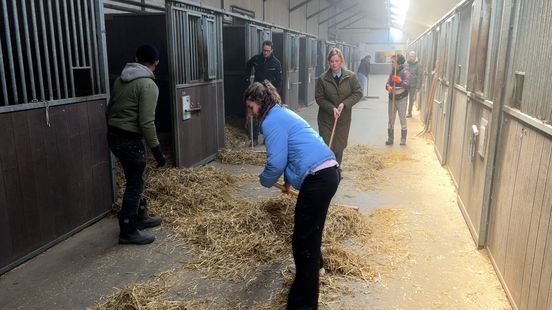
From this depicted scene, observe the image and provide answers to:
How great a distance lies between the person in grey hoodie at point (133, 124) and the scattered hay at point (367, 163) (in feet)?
9.59

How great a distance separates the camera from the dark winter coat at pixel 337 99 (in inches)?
203

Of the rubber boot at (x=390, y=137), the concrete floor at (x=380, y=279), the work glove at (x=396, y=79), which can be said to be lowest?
the concrete floor at (x=380, y=279)

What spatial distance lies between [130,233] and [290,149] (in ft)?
6.48

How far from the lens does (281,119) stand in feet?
8.74

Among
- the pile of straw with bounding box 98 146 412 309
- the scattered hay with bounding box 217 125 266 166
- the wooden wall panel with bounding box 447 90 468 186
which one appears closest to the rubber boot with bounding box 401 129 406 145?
the wooden wall panel with bounding box 447 90 468 186

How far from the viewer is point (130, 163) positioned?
3.74 m

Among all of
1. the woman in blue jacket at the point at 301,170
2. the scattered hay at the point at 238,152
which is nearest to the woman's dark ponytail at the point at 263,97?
the woman in blue jacket at the point at 301,170

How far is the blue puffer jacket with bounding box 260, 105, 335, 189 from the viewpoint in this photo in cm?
262

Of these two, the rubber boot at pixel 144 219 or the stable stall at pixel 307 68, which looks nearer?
the rubber boot at pixel 144 219

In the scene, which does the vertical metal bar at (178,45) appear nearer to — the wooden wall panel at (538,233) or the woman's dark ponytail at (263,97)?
the woman's dark ponytail at (263,97)

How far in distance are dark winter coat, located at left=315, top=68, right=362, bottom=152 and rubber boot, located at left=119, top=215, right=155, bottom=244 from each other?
2.41m

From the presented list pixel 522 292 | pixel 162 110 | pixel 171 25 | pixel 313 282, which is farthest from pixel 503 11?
pixel 162 110

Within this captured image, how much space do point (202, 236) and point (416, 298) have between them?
1.87 meters

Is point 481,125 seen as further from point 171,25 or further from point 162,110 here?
point 162,110
